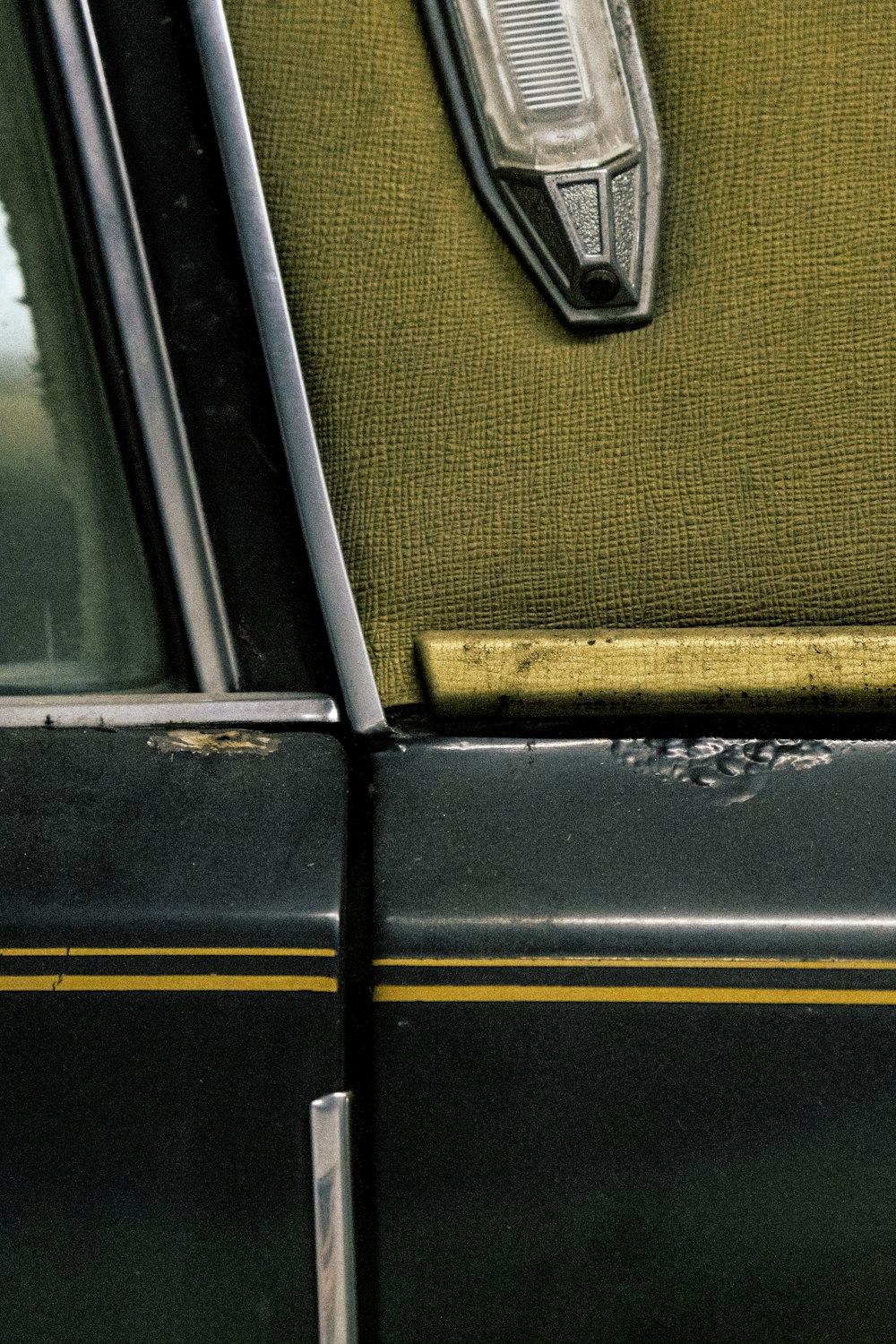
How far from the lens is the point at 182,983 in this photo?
0.72 meters

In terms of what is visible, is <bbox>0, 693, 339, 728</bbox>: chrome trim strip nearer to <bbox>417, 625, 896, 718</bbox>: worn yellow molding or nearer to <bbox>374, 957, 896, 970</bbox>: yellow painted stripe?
<bbox>417, 625, 896, 718</bbox>: worn yellow molding

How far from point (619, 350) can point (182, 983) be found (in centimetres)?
57

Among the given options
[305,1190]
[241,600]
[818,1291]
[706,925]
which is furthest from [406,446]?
[818,1291]

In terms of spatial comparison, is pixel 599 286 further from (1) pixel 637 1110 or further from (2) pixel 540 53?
(1) pixel 637 1110

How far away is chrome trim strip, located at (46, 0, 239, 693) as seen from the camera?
2.81 ft

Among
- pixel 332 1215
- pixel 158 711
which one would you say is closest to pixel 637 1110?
pixel 332 1215

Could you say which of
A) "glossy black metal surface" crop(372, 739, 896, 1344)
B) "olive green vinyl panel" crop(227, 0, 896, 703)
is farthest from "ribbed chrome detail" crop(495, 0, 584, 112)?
"glossy black metal surface" crop(372, 739, 896, 1344)

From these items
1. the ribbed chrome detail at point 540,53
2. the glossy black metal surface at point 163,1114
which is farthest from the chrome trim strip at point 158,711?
the ribbed chrome detail at point 540,53

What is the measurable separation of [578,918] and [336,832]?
0.17 meters

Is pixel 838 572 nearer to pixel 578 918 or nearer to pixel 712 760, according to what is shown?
pixel 712 760

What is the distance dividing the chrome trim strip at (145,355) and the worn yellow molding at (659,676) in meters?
0.18

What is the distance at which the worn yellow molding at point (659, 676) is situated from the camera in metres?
0.83

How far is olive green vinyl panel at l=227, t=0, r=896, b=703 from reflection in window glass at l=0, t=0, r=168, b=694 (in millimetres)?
167

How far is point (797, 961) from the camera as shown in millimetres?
718
